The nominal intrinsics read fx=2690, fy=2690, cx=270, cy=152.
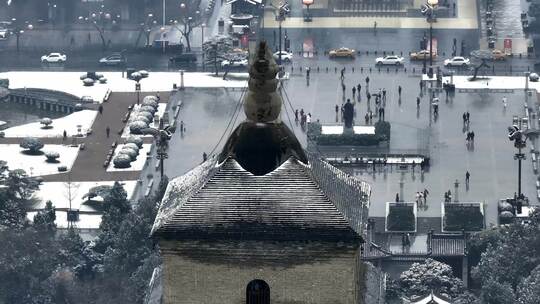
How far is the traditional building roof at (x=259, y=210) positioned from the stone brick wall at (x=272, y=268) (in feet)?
0.76

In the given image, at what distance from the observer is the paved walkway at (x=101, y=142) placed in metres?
172

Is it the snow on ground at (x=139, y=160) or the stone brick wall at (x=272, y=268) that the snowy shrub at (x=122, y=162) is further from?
the stone brick wall at (x=272, y=268)

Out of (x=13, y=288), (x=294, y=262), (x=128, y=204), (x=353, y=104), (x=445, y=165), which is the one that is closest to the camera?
(x=294, y=262)

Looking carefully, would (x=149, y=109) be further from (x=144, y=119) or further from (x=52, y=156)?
(x=52, y=156)

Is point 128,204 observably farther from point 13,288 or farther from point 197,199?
point 197,199

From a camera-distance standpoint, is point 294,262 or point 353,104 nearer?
point 294,262

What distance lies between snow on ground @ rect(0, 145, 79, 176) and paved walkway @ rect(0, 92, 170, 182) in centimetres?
80

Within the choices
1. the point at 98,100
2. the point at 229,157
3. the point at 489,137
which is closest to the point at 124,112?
the point at 98,100

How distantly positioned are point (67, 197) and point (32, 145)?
17932 millimetres

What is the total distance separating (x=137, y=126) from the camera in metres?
183

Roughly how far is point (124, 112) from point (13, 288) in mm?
47824

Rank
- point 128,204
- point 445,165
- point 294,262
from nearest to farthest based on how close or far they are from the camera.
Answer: point 294,262
point 128,204
point 445,165

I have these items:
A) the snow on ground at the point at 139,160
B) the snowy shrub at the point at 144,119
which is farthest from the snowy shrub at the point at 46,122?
the snow on ground at the point at 139,160

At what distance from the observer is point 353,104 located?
613ft
